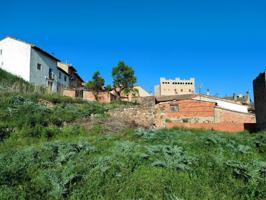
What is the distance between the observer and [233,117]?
28.3m

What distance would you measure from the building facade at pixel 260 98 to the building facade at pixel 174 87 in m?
50.2

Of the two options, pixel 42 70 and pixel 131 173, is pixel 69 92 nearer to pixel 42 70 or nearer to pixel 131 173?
pixel 42 70

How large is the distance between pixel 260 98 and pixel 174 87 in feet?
177

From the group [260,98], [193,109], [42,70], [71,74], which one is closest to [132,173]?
[260,98]

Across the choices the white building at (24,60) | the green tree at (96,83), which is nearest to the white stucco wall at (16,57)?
the white building at (24,60)

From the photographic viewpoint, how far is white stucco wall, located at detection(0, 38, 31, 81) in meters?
31.1

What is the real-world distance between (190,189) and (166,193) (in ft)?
1.54

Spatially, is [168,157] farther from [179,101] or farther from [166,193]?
[179,101]

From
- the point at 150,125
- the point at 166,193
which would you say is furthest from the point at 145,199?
the point at 150,125

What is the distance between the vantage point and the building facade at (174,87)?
72312 mm

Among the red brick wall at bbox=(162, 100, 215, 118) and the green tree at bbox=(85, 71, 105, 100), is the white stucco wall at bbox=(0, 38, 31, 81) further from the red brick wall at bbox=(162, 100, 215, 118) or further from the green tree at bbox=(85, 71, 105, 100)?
the red brick wall at bbox=(162, 100, 215, 118)

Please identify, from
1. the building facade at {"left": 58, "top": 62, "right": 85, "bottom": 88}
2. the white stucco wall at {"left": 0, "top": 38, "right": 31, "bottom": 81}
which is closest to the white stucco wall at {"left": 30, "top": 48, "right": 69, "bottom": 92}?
the white stucco wall at {"left": 0, "top": 38, "right": 31, "bottom": 81}

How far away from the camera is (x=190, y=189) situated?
4.30 metres

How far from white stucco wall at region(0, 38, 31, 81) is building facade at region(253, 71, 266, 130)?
25.0 metres
